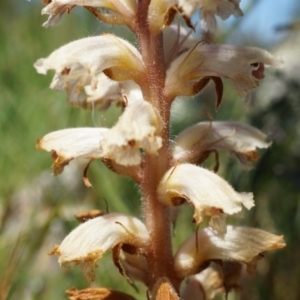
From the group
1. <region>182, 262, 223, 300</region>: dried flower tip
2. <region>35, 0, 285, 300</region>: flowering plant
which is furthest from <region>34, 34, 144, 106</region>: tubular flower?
<region>182, 262, 223, 300</region>: dried flower tip

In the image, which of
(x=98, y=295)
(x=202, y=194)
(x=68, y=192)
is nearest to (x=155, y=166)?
(x=202, y=194)

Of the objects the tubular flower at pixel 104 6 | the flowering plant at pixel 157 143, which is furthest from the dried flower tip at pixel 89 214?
the tubular flower at pixel 104 6

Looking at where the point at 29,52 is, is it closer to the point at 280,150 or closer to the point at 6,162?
the point at 6,162

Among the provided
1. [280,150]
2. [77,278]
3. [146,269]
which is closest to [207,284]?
[146,269]

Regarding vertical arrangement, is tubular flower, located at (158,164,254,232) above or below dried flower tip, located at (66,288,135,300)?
above

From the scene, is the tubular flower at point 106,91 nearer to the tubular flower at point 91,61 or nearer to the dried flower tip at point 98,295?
the tubular flower at point 91,61

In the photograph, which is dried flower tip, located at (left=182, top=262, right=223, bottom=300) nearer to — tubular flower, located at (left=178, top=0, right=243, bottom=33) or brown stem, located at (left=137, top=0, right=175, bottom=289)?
brown stem, located at (left=137, top=0, right=175, bottom=289)

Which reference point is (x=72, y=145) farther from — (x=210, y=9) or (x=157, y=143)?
(x=210, y=9)
